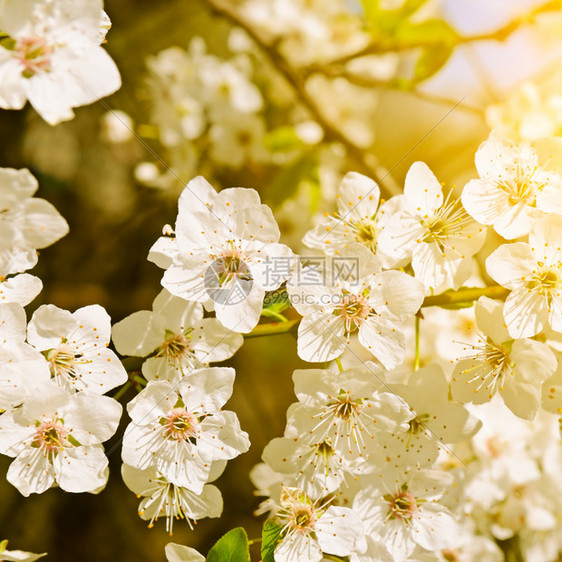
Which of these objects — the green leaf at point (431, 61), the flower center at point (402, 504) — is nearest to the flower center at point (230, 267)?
the flower center at point (402, 504)

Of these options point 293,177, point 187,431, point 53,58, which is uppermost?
point 53,58

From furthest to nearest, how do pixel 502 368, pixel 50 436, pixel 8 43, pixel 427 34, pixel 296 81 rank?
pixel 296 81, pixel 427 34, pixel 502 368, pixel 50 436, pixel 8 43

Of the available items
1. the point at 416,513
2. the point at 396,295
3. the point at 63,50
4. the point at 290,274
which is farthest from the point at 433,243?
the point at 63,50

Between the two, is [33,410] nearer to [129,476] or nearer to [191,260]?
[129,476]

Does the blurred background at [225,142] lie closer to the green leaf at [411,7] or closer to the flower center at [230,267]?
the green leaf at [411,7]

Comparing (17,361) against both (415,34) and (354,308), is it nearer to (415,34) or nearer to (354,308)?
(354,308)

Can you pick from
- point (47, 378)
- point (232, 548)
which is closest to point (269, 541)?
point (232, 548)
